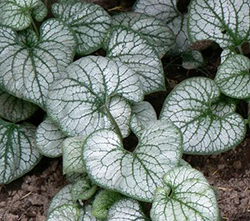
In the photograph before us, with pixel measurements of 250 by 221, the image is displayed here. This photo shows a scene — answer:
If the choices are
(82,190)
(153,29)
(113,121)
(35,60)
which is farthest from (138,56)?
(82,190)

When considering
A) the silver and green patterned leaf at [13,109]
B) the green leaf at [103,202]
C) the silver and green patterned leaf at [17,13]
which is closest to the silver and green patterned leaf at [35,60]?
the silver and green patterned leaf at [17,13]

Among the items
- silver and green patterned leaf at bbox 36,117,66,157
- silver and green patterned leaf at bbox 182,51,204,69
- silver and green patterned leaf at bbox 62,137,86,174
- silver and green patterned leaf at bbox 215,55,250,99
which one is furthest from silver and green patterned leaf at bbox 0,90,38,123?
silver and green patterned leaf at bbox 215,55,250,99

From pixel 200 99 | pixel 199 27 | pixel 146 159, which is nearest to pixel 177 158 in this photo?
pixel 146 159

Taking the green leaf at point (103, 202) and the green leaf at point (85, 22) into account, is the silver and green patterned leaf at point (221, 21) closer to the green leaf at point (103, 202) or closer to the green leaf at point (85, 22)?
the green leaf at point (85, 22)

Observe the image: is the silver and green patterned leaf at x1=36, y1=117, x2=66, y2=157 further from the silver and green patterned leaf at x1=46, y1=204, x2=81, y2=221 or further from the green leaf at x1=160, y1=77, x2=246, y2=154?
the green leaf at x1=160, y1=77, x2=246, y2=154

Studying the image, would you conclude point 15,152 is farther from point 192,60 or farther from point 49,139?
point 192,60

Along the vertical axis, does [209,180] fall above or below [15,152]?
below
